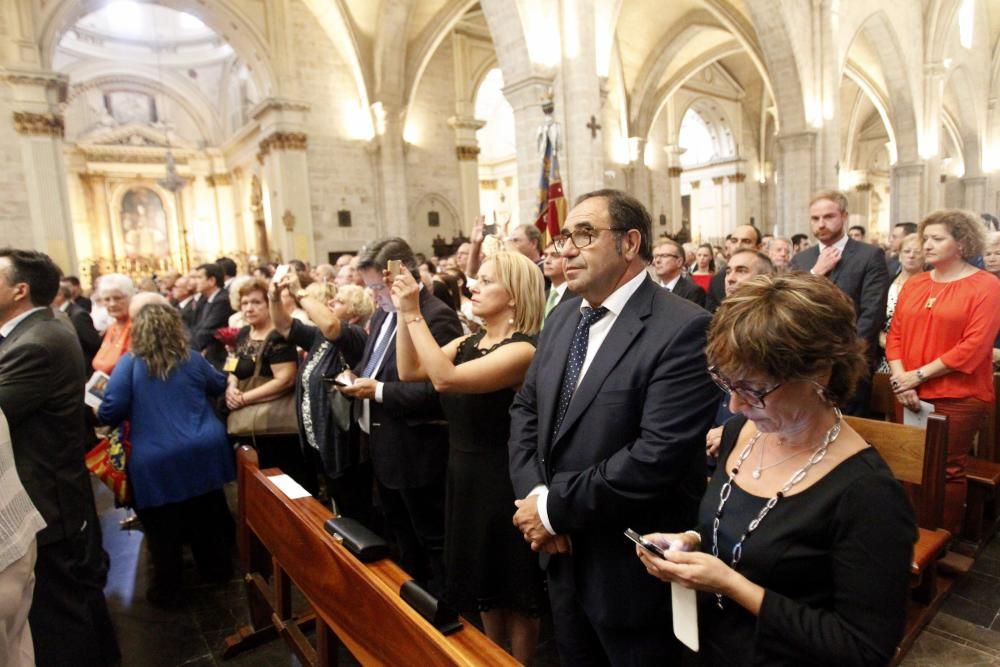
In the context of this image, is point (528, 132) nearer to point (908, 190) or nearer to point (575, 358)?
point (575, 358)

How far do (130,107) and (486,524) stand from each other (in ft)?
91.9

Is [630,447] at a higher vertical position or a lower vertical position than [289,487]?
higher

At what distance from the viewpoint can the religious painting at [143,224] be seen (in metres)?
23.6

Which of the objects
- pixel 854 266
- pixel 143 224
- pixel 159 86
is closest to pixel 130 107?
pixel 159 86

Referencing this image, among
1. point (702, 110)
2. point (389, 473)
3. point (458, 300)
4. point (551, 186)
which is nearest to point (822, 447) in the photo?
point (389, 473)

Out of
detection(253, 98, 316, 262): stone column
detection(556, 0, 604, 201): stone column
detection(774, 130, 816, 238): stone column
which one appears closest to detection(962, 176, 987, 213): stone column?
detection(774, 130, 816, 238): stone column

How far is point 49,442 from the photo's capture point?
8.29ft

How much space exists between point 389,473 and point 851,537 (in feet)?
7.19

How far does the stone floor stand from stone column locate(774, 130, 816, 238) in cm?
1121

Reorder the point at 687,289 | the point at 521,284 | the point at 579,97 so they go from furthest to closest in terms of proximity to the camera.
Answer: the point at 579,97, the point at 687,289, the point at 521,284

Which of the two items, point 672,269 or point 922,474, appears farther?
point 672,269

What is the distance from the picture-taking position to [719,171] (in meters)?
24.8

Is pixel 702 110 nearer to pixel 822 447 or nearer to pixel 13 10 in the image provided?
pixel 13 10

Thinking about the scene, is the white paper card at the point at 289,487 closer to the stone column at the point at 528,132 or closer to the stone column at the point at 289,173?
the stone column at the point at 528,132
